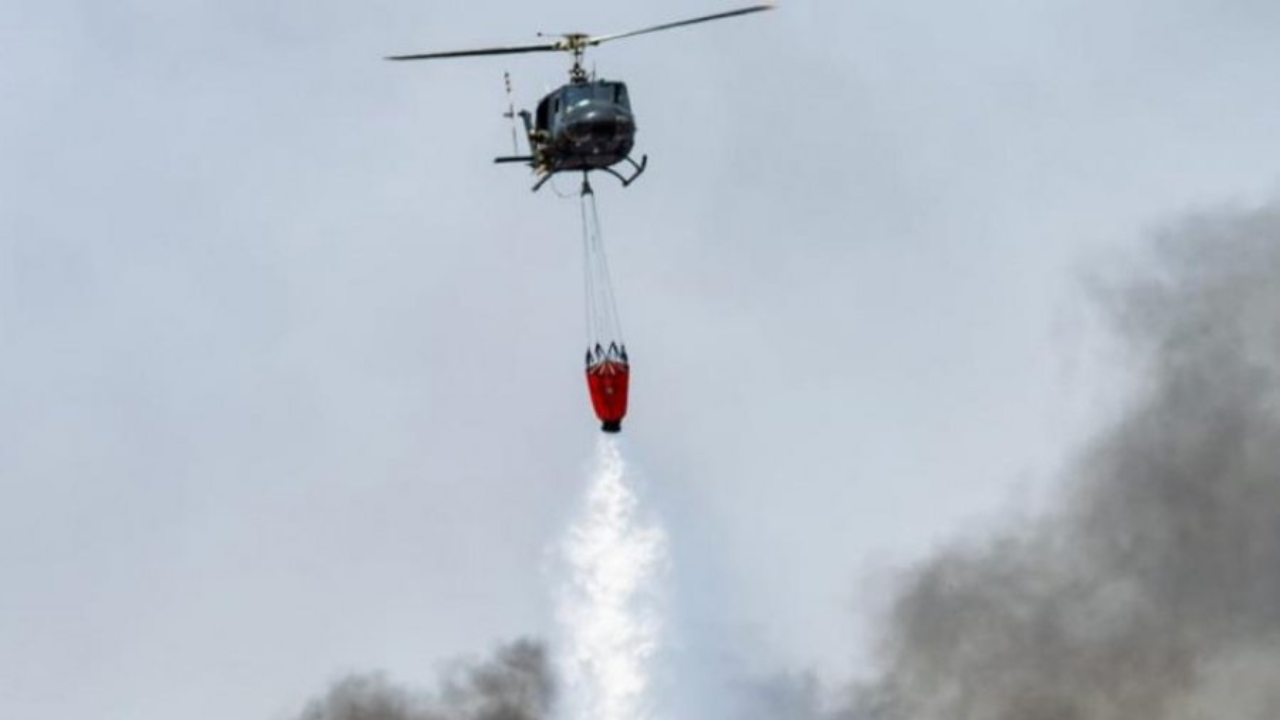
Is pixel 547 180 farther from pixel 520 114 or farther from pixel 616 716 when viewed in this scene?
pixel 616 716

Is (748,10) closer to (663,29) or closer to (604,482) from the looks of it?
(663,29)

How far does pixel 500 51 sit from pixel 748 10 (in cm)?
575

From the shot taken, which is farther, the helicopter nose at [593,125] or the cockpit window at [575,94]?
the cockpit window at [575,94]

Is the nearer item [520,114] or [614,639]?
[520,114]

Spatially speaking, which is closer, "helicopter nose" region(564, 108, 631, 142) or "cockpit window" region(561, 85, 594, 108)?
"helicopter nose" region(564, 108, 631, 142)

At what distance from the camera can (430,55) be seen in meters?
115

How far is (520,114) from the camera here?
11612 cm

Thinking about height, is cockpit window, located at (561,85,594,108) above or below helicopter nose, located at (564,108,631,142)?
above

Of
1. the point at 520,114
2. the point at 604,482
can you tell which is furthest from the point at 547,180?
the point at 604,482

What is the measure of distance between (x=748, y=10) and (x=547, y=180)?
20.5ft

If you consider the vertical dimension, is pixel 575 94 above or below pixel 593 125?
above

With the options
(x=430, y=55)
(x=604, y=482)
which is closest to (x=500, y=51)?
(x=430, y=55)

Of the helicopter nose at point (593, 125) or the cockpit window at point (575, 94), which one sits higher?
the cockpit window at point (575, 94)

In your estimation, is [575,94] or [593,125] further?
[575,94]
